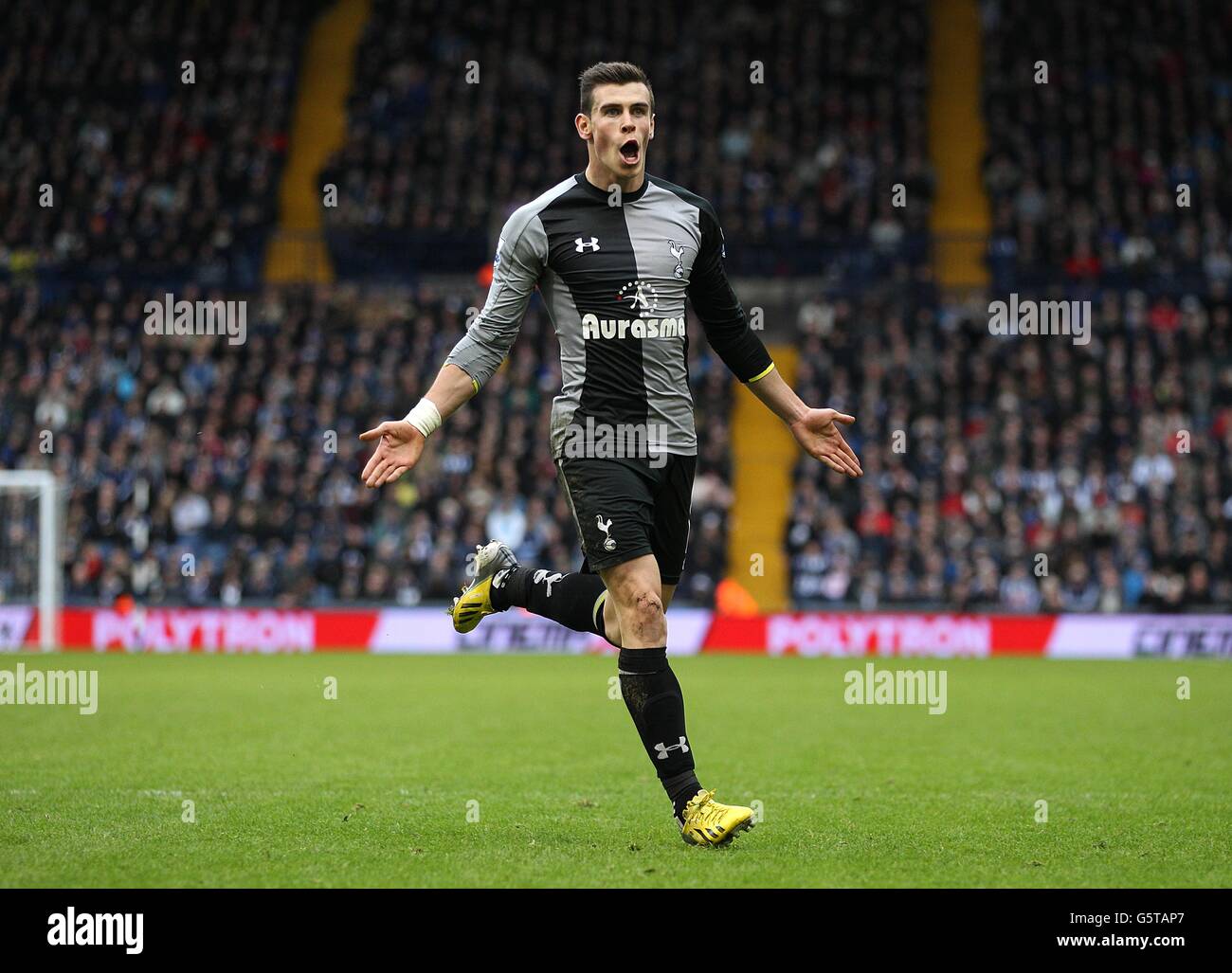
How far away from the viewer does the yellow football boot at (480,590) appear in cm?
742

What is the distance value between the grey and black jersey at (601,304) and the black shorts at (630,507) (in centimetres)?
11

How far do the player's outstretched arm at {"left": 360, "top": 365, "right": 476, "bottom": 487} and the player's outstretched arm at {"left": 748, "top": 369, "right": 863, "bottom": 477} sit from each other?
1.30 m

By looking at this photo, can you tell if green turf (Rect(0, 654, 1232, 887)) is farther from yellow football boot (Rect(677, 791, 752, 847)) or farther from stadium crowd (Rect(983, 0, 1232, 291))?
stadium crowd (Rect(983, 0, 1232, 291))

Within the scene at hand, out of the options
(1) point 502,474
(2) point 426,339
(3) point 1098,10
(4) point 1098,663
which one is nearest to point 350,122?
(2) point 426,339

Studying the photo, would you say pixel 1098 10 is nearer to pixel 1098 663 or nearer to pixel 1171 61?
pixel 1171 61

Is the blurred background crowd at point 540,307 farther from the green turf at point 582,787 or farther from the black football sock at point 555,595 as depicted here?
the black football sock at point 555,595

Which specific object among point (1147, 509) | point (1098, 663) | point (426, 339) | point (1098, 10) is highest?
point (1098, 10)

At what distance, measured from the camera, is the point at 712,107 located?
29484 millimetres

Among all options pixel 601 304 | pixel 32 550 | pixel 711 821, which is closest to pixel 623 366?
pixel 601 304

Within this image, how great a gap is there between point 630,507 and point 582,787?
2.30 metres

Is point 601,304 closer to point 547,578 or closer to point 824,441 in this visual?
point 824,441

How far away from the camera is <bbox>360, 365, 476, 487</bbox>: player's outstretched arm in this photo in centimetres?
604

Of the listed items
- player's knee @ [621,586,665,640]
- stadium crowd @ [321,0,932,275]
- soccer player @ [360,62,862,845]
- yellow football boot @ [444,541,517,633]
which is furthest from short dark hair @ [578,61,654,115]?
stadium crowd @ [321,0,932,275]
